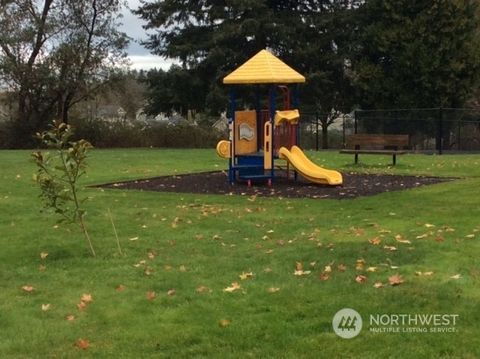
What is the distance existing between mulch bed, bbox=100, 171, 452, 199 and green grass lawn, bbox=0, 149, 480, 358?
1.38 metres

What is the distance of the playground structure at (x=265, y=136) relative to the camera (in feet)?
44.3

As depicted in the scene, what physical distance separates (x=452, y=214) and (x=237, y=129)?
6.56 metres

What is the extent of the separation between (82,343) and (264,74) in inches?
389

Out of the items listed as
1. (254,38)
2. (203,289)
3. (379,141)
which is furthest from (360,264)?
(254,38)

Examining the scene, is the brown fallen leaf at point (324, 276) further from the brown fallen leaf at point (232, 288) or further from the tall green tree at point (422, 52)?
the tall green tree at point (422, 52)

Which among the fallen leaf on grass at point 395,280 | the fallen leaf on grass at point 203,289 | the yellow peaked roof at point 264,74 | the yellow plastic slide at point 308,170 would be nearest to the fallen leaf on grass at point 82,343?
the fallen leaf on grass at point 203,289

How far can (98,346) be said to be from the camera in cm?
443

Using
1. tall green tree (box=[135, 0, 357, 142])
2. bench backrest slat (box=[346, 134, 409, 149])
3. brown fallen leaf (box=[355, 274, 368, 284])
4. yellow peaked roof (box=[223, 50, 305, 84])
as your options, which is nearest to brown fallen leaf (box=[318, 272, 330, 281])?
brown fallen leaf (box=[355, 274, 368, 284])

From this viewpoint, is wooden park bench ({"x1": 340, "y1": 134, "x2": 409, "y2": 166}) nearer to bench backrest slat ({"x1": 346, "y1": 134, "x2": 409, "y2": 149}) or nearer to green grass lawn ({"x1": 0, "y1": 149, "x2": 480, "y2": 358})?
bench backrest slat ({"x1": 346, "y1": 134, "x2": 409, "y2": 149})

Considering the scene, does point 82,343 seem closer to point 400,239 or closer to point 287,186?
point 400,239

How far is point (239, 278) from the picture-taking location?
19.6 ft

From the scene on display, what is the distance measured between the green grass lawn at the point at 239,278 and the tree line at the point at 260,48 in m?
20.7

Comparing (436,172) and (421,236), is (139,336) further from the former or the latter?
(436,172)

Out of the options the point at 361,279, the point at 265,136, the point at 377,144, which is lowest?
the point at 361,279
